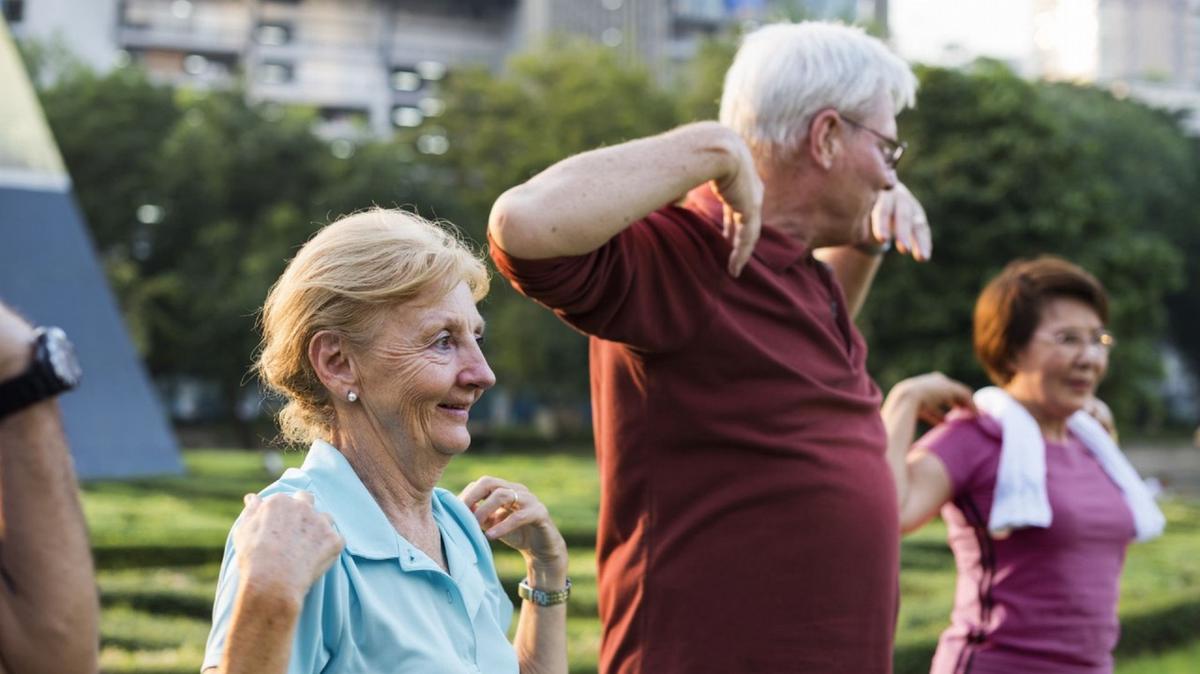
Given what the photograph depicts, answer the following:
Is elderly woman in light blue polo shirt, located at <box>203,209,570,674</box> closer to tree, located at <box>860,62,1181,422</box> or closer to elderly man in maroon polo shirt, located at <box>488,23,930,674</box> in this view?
elderly man in maroon polo shirt, located at <box>488,23,930,674</box>

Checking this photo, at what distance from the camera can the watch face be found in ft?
4.75

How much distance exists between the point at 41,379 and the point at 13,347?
0.04 m

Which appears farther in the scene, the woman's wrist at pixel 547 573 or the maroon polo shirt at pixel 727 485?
the maroon polo shirt at pixel 727 485

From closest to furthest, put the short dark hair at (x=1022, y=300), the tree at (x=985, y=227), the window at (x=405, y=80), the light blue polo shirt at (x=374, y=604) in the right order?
the light blue polo shirt at (x=374, y=604)
the short dark hair at (x=1022, y=300)
the tree at (x=985, y=227)
the window at (x=405, y=80)

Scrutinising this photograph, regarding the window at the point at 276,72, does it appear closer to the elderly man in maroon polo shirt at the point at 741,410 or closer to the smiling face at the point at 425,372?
the elderly man in maroon polo shirt at the point at 741,410

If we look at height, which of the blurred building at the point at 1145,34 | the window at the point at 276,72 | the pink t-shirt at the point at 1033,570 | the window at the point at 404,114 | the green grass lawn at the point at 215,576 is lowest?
the blurred building at the point at 1145,34

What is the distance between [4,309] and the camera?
1.50 metres

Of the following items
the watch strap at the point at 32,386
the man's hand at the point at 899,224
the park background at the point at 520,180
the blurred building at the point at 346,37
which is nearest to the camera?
the watch strap at the point at 32,386

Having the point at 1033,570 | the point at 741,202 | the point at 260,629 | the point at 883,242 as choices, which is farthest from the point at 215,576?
the point at 260,629

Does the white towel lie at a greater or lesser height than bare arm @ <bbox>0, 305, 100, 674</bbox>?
lesser

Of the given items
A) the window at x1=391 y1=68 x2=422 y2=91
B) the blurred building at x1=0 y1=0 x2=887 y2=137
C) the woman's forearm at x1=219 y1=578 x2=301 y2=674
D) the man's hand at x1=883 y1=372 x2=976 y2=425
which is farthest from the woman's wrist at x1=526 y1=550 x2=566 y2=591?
the window at x1=391 y1=68 x2=422 y2=91

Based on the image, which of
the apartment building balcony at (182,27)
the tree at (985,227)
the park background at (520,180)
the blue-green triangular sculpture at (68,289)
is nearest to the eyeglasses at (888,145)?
the park background at (520,180)

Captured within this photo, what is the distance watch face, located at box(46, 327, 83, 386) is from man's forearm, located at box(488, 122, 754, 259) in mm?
785

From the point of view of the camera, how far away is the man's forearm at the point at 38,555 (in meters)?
1.45
